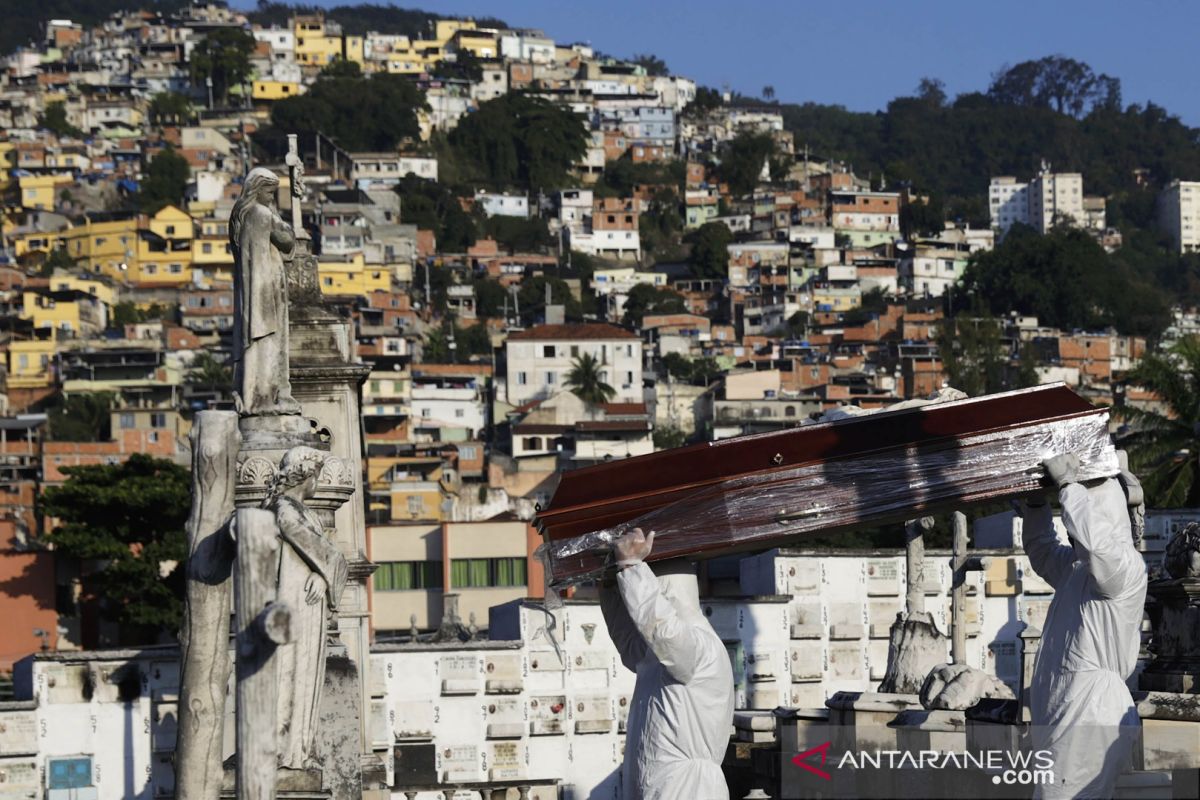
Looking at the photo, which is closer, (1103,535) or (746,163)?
(1103,535)

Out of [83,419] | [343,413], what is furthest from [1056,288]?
[343,413]

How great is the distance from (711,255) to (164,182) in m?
35.0

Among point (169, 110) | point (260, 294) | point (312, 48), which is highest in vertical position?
point (312, 48)

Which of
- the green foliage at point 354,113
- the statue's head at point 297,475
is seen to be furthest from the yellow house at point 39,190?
the statue's head at point 297,475

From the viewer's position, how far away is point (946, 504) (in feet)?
34.4

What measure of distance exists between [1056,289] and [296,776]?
125 meters

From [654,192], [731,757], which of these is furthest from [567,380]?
[731,757]

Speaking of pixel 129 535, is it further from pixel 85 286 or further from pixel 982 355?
pixel 85 286

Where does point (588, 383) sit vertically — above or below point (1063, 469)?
above

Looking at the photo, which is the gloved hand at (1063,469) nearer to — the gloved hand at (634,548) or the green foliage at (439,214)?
the gloved hand at (634,548)

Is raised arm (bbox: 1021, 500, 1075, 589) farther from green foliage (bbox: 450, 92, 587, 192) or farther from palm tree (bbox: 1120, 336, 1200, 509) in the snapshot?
green foliage (bbox: 450, 92, 587, 192)

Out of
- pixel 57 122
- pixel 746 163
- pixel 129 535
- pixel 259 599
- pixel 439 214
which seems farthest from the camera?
pixel 746 163

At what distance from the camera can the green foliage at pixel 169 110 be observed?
17065 centimetres

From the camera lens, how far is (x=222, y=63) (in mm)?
179000
